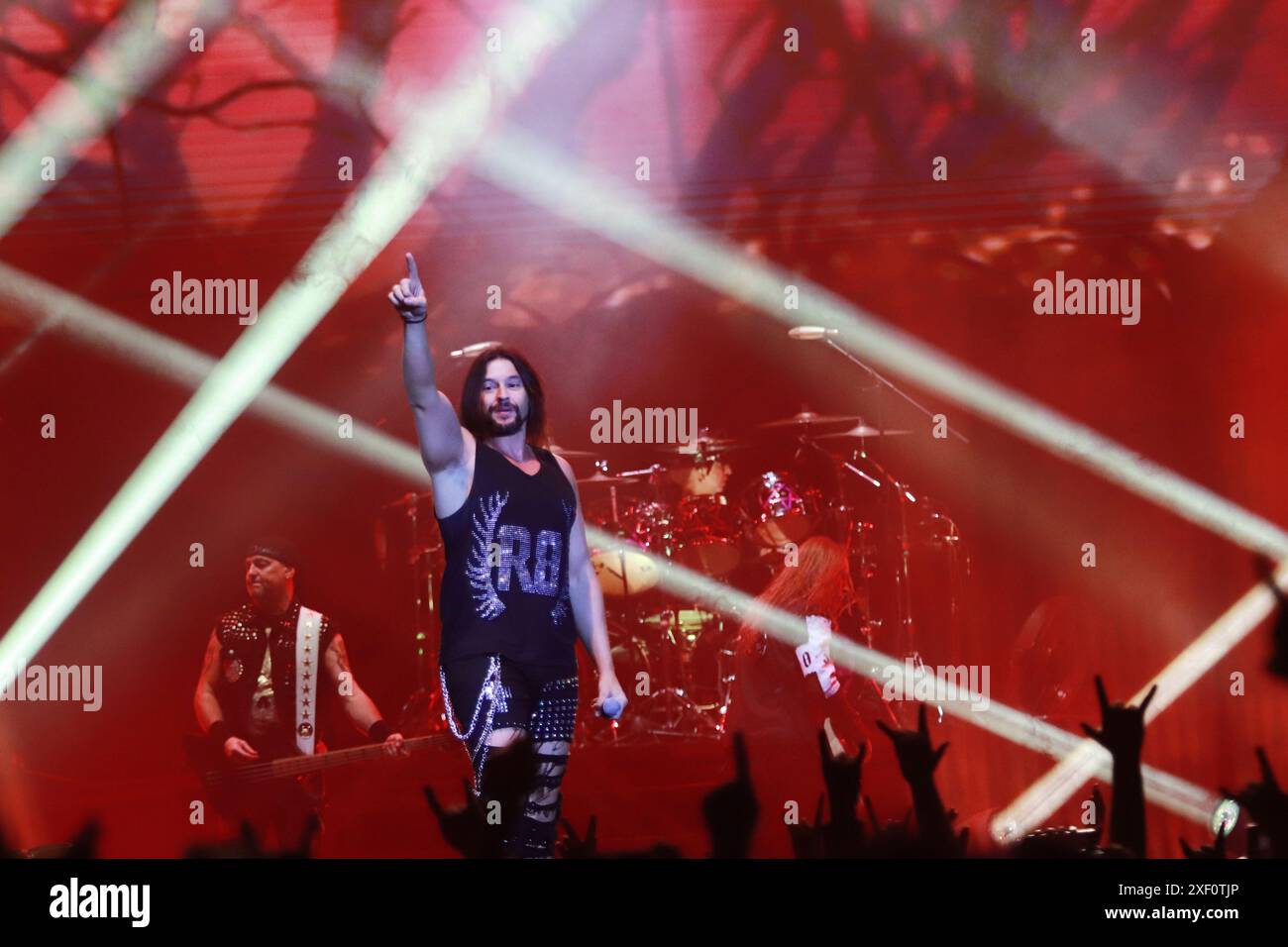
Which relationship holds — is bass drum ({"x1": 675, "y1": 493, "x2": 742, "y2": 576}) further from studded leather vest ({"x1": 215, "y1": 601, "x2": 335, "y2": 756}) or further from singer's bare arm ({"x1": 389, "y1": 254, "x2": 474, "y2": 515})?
singer's bare arm ({"x1": 389, "y1": 254, "x2": 474, "y2": 515})

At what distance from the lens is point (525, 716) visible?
3.32 meters

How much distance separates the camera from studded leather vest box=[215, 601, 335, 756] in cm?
539

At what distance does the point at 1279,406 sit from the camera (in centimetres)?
659

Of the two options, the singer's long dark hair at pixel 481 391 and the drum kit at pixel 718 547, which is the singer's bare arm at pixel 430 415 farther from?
the drum kit at pixel 718 547

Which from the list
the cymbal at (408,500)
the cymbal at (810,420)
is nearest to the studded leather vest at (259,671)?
the cymbal at (408,500)

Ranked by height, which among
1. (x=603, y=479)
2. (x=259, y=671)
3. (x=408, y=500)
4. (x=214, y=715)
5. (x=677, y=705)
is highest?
(x=603, y=479)

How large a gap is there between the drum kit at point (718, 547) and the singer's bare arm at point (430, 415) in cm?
364

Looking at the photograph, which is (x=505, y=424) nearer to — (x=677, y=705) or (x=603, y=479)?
(x=603, y=479)

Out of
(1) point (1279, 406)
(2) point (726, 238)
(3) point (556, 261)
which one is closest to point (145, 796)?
(3) point (556, 261)

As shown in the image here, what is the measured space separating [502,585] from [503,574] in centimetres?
3

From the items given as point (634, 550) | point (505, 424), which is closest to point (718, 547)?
point (634, 550)

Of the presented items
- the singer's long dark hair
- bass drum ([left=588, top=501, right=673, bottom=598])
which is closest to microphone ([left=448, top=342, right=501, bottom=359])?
bass drum ([left=588, top=501, right=673, bottom=598])

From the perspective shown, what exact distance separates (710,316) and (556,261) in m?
0.91
